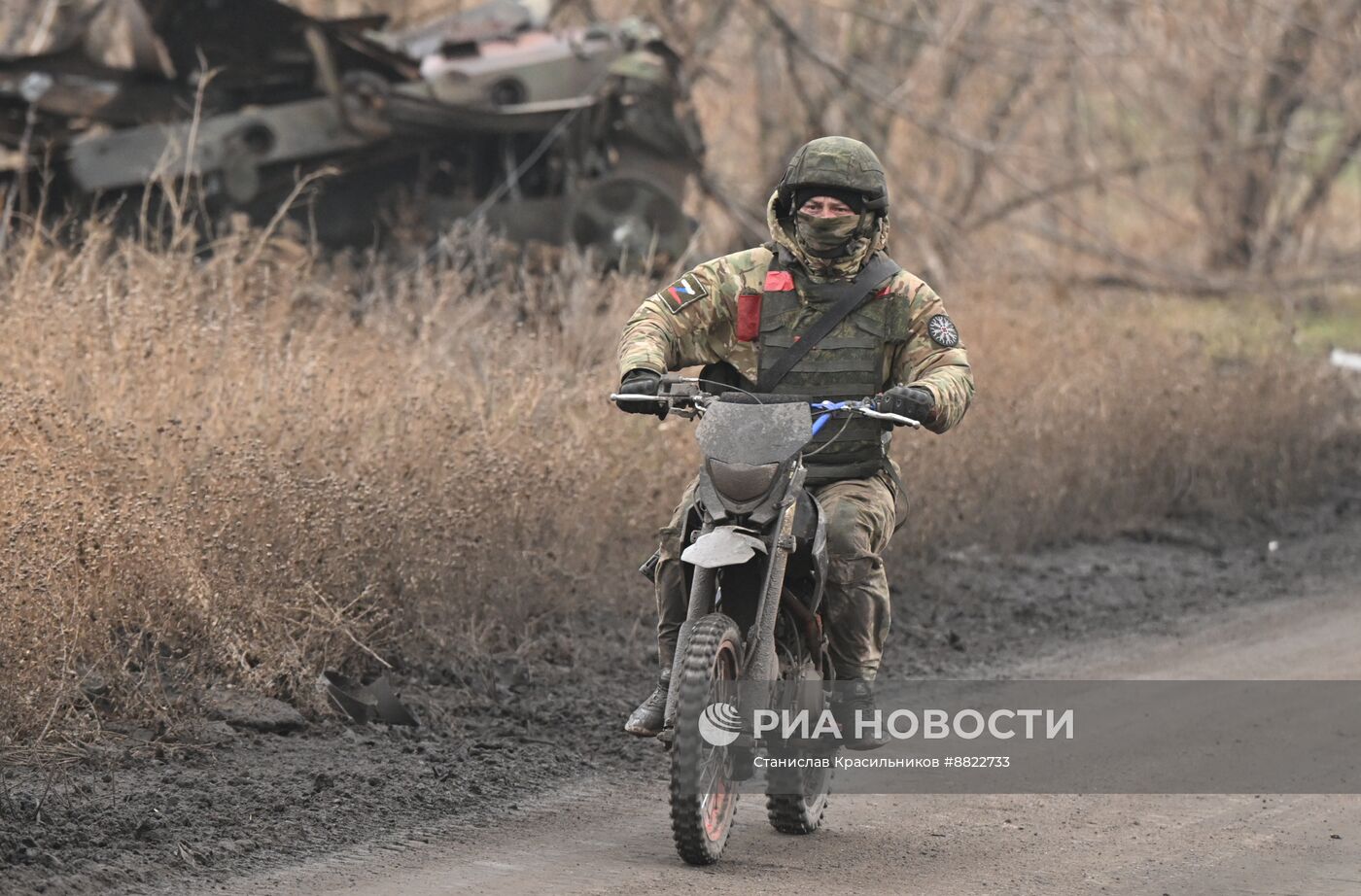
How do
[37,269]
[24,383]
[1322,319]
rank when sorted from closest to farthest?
[24,383], [37,269], [1322,319]

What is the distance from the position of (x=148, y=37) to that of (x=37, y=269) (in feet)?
10.00

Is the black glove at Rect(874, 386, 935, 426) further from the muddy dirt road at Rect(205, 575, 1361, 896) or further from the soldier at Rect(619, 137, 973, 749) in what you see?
the muddy dirt road at Rect(205, 575, 1361, 896)

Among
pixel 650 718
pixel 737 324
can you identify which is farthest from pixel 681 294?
pixel 650 718

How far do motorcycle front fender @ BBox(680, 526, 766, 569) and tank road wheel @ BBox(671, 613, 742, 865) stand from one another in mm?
168

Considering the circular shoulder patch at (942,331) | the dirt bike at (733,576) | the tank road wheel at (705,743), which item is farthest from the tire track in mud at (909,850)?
the circular shoulder patch at (942,331)

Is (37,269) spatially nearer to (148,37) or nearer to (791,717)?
(148,37)

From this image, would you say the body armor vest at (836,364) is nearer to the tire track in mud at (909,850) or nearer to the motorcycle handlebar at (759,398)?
the motorcycle handlebar at (759,398)

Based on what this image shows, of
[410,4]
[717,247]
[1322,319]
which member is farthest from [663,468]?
[1322,319]

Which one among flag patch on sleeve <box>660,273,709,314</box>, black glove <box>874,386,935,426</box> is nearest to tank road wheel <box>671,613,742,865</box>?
black glove <box>874,386,935,426</box>

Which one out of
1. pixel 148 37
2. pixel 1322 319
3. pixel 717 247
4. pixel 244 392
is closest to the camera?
pixel 244 392

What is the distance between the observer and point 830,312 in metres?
5.89

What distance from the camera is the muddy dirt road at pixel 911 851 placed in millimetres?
5434

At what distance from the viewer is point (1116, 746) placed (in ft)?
23.8

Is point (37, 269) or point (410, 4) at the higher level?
point (410, 4)
